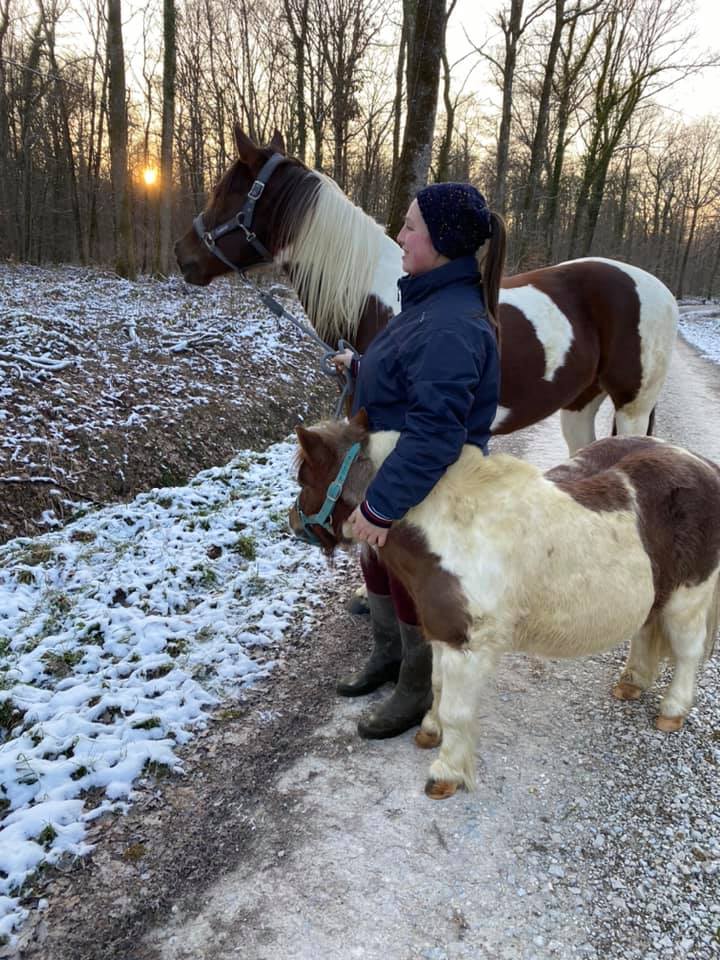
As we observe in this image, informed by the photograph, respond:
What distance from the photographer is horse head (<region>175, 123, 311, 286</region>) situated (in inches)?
131

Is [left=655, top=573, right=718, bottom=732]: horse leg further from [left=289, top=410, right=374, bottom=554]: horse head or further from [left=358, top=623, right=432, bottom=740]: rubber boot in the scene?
[left=289, top=410, right=374, bottom=554]: horse head

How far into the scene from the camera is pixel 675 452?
256 centimetres

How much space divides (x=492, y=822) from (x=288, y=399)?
6.27 m

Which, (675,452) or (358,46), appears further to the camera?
(358,46)

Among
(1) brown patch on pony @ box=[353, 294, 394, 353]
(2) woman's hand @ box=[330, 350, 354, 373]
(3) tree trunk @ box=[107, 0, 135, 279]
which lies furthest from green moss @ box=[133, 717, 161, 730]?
(3) tree trunk @ box=[107, 0, 135, 279]

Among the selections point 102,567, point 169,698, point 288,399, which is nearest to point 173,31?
point 288,399

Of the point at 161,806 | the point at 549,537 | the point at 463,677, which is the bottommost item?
the point at 161,806

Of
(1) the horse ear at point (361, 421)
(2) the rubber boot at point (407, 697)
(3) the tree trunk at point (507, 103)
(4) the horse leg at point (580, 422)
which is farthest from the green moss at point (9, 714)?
(3) the tree trunk at point (507, 103)

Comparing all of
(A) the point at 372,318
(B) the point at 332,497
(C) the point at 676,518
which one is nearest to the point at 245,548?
(A) the point at 372,318

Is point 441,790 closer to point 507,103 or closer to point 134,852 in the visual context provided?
point 134,852

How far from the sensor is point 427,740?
2582 millimetres

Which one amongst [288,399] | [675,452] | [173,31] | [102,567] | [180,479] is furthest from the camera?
[173,31]

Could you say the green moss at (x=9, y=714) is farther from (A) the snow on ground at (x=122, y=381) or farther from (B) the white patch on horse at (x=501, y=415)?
(B) the white patch on horse at (x=501, y=415)

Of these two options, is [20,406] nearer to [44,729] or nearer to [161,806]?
[44,729]
